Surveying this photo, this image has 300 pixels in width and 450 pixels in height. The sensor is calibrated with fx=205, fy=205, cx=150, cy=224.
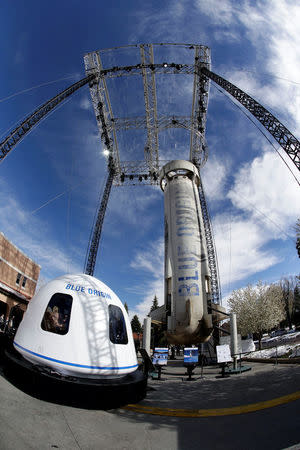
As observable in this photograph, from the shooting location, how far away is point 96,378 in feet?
14.7

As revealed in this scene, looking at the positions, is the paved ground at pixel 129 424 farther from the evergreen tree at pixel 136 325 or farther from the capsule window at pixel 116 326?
the evergreen tree at pixel 136 325

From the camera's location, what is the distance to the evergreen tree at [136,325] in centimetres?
6064

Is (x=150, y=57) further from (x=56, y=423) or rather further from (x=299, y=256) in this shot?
(x=56, y=423)

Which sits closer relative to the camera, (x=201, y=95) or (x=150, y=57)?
(x=150, y=57)

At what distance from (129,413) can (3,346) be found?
3.46 meters

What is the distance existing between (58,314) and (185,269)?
978 cm

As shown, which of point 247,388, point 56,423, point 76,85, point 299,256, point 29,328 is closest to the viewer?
point 56,423

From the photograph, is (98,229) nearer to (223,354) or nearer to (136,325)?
(223,354)

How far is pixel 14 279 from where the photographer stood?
68.4 ft

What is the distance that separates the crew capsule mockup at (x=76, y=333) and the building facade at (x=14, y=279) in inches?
551

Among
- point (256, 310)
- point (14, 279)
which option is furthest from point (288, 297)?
point (14, 279)

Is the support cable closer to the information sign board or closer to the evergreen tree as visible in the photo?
the information sign board

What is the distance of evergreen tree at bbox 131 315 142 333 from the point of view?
60.6 m

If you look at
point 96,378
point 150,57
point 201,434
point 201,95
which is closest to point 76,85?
point 150,57
